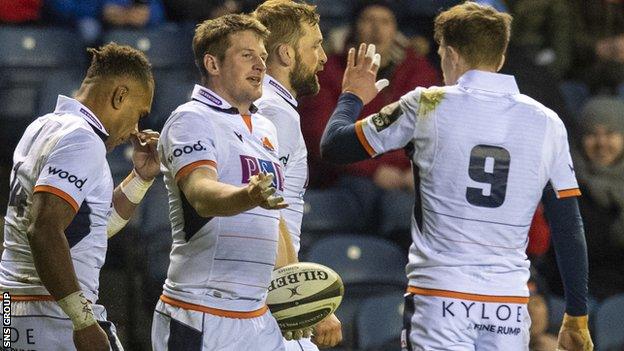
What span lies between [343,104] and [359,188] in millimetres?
3615

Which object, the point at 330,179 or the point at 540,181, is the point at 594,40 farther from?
the point at 540,181

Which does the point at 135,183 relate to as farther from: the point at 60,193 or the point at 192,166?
the point at 192,166

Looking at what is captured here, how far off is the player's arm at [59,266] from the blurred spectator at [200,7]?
5.18m

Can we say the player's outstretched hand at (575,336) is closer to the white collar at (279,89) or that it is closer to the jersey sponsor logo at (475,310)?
the jersey sponsor logo at (475,310)

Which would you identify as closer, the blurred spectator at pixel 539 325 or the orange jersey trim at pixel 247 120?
the orange jersey trim at pixel 247 120

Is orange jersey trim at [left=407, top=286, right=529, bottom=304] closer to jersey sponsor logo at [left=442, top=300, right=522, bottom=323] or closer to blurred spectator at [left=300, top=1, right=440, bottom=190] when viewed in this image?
jersey sponsor logo at [left=442, top=300, right=522, bottom=323]

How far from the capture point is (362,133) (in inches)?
223

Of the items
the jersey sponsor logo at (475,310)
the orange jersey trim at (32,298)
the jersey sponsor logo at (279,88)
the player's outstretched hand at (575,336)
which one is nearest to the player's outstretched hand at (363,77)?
the jersey sponsor logo at (279,88)

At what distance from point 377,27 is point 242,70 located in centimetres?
431

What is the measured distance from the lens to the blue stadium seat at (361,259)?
869 cm

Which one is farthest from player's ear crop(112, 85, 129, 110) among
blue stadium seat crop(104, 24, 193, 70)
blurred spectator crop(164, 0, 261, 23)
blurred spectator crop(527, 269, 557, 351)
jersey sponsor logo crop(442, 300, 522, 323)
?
blurred spectator crop(164, 0, 261, 23)

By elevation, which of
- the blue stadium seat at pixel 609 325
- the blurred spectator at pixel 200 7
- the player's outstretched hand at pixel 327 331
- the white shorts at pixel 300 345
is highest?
the blurred spectator at pixel 200 7

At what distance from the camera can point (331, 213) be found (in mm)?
9352

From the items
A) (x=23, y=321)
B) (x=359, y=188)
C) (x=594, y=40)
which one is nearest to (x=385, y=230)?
(x=359, y=188)
